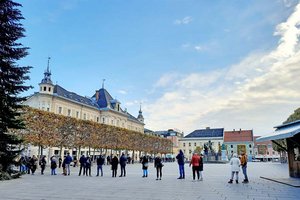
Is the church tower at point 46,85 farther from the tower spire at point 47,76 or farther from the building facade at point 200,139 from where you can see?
the building facade at point 200,139

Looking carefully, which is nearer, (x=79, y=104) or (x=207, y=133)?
(x=79, y=104)

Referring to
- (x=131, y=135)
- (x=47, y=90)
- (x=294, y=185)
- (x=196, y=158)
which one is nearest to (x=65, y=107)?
(x=47, y=90)

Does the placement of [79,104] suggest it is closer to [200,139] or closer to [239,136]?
[200,139]

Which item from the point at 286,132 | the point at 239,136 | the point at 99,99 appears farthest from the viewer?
the point at 239,136

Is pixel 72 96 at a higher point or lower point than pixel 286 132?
higher

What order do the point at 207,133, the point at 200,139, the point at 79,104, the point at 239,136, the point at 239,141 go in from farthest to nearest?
1. the point at 207,133
2. the point at 200,139
3. the point at 239,136
4. the point at 239,141
5. the point at 79,104

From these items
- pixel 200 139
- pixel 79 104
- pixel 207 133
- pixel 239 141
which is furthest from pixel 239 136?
pixel 79 104

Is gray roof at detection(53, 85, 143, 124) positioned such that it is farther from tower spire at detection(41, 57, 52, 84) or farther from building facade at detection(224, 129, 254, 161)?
building facade at detection(224, 129, 254, 161)

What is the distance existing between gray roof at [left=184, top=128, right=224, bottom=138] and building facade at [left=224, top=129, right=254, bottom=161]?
2.67 m

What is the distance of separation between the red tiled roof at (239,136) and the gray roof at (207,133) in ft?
7.93

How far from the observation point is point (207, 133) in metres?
108

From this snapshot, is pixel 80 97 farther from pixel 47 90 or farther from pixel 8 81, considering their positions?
pixel 8 81

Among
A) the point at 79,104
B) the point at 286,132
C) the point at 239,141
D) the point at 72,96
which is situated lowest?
the point at 286,132

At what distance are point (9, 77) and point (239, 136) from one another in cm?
9697
